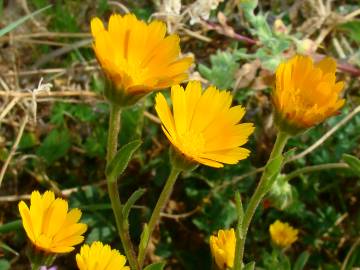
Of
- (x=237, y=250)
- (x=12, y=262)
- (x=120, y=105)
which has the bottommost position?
(x=12, y=262)

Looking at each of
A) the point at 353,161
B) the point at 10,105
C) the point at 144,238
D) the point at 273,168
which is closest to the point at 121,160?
the point at 144,238

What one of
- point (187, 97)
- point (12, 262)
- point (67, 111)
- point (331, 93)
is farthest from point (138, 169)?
point (331, 93)

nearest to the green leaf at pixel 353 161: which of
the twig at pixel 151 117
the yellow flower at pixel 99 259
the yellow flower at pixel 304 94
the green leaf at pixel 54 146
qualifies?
the yellow flower at pixel 304 94

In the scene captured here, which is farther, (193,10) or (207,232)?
(193,10)

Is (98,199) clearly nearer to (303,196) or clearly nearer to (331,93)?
(303,196)

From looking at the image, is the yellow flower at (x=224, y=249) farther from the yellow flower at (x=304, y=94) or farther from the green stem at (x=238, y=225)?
the yellow flower at (x=304, y=94)

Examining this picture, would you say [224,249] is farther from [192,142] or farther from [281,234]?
[281,234]
